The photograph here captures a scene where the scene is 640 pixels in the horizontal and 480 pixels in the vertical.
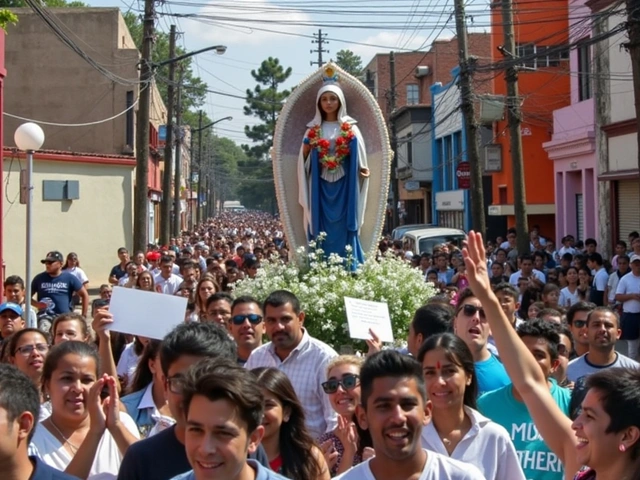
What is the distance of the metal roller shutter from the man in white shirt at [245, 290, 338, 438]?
18.9 metres

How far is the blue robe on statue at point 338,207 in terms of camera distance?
42.7 ft

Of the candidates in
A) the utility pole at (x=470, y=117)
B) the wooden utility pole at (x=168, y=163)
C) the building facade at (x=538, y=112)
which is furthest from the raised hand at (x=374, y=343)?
the building facade at (x=538, y=112)

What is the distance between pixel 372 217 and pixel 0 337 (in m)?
5.52

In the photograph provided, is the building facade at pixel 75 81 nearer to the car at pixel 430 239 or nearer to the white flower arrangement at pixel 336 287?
the car at pixel 430 239

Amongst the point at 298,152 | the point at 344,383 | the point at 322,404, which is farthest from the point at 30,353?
the point at 298,152

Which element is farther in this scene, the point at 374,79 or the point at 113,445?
the point at 374,79

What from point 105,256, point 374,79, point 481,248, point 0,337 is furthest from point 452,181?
point 481,248

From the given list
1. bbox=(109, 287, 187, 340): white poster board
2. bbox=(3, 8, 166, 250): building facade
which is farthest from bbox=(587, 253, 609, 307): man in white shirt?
bbox=(3, 8, 166, 250): building facade

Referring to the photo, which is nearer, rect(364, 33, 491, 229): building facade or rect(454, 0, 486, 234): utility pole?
rect(454, 0, 486, 234): utility pole

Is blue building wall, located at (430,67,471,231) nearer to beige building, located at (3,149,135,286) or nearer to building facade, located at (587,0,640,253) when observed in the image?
beige building, located at (3,149,135,286)

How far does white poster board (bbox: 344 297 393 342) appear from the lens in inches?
325

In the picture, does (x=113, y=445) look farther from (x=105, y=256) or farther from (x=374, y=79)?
(x=374, y=79)

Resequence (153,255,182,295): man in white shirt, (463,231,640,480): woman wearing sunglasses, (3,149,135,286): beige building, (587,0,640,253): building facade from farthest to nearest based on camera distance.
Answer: (3,149,135,286): beige building
(587,0,640,253): building facade
(153,255,182,295): man in white shirt
(463,231,640,480): woman wearing sunglasses

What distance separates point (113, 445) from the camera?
16.9ft
